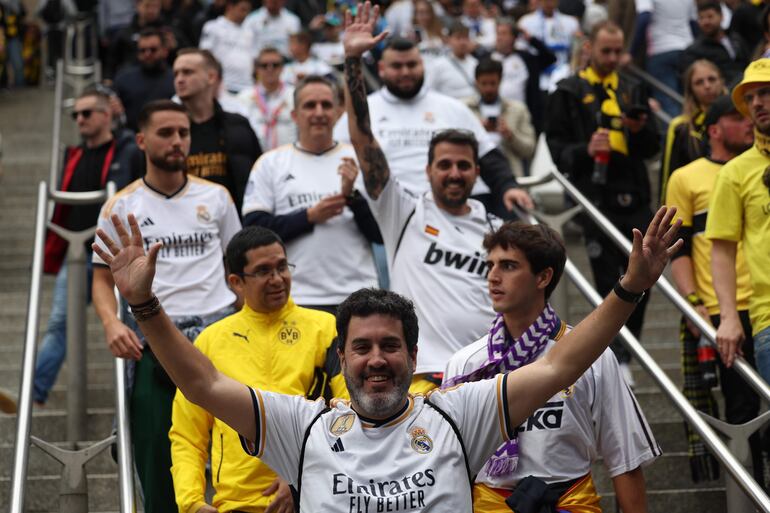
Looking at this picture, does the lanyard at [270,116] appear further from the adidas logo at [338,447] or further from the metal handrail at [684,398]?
the adidas logo at [338,447]

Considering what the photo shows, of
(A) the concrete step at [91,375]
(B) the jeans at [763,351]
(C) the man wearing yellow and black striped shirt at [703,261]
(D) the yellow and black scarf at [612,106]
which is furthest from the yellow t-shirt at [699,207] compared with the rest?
(A) the concrete step at [91,375]

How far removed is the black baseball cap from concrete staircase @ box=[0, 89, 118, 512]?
→ 3.27 meters

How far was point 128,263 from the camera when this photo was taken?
3.88m

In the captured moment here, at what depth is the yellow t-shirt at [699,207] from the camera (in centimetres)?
633

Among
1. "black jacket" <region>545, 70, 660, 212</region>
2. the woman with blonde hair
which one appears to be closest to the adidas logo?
the woman with blonde hair

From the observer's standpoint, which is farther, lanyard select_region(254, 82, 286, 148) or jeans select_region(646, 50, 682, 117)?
jeans select_region(646, 50, 682, 117)

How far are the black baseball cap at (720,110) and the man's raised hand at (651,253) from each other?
2685 millimetres

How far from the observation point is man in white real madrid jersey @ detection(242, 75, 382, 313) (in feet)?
21.5

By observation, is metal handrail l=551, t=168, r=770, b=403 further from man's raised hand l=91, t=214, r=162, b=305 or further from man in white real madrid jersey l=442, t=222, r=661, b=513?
man's raised hand l=91, t=214, r=162, b=305

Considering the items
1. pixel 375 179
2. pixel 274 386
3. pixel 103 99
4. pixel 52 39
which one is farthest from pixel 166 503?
pixel 52 39

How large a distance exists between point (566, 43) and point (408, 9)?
1.81m

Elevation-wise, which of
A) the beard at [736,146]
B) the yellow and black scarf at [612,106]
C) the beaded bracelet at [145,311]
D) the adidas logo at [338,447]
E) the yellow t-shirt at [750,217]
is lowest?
the adidas logo at [338,447]

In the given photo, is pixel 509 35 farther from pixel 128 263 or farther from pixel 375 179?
pixel 128 263

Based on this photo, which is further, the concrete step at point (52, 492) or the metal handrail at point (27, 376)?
the concrete step at point (52, 492)
